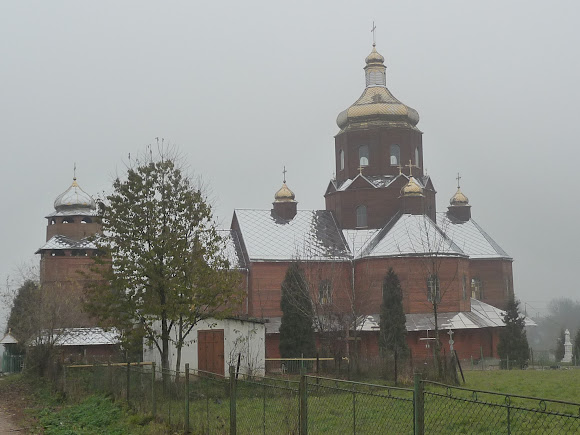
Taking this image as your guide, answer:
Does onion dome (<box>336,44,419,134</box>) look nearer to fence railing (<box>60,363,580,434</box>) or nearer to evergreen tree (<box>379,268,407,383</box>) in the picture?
evergreen tree (<box>379,268,407,383</box>)

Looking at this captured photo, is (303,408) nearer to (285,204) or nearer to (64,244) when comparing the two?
(285,204)

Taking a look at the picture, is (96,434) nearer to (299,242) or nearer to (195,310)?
(195,310)

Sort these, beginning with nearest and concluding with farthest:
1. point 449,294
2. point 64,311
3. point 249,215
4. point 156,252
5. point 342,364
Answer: point 156,252, point 342,364, point 64,311, point 449,294, point 249,215

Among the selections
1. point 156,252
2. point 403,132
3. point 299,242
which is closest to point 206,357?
point 156,252

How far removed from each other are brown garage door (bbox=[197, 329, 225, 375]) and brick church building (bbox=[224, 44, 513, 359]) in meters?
8.08

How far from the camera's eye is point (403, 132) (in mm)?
41000

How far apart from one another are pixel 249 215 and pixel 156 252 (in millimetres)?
22001

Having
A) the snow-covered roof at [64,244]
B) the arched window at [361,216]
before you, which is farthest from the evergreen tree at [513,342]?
the snow-covered roof at [64,244]

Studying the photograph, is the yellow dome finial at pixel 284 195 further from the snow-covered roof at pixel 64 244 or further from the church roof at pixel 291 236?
the snow-covered roof at pixel 64 244

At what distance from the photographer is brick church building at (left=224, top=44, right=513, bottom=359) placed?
35.5 m

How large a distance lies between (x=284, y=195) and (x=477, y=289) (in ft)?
41.4

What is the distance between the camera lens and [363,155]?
136ft

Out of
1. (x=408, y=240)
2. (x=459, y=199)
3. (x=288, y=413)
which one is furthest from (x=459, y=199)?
(x=288, y=413)

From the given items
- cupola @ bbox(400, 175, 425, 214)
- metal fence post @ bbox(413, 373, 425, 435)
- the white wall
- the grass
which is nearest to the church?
cupola @ bbox(400, 175, 425, 214)
